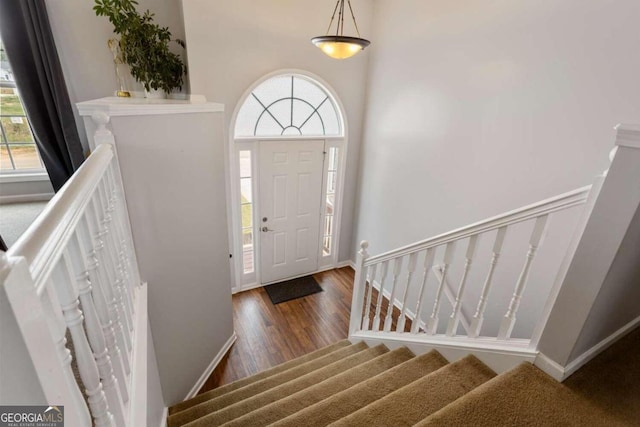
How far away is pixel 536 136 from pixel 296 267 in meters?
3.32

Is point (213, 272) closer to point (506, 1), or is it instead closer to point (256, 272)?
point (256, 272)

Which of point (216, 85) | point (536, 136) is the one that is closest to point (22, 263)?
point (536, 136)

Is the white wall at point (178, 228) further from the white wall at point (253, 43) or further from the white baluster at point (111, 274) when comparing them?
the white wall at point (253, 43)

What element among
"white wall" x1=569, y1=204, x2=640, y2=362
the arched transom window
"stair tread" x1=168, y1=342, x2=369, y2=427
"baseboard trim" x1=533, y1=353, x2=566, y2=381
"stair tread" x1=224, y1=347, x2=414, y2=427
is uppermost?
the arched transom window

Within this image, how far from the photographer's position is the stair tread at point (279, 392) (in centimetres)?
184

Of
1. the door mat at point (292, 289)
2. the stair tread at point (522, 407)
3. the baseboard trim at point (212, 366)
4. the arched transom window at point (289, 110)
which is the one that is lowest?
the door mat at point (292, 289)

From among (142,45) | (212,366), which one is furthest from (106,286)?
(142,45)

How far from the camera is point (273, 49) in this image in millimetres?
3426

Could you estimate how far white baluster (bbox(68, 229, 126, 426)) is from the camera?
0.81 meters

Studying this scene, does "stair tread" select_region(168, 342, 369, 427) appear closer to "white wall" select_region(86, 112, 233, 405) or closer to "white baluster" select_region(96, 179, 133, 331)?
"white wall" select_region(86, 112, 233, 405)

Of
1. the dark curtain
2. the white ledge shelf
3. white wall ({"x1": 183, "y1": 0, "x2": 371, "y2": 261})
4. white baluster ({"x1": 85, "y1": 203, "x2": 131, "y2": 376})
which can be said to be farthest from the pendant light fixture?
the dark curtain

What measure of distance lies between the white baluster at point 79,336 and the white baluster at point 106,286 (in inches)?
7.3

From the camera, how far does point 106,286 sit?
1051 millimetres

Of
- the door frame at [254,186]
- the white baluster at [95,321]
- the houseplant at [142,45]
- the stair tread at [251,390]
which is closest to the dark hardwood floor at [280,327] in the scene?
the door frame at [254,186]
